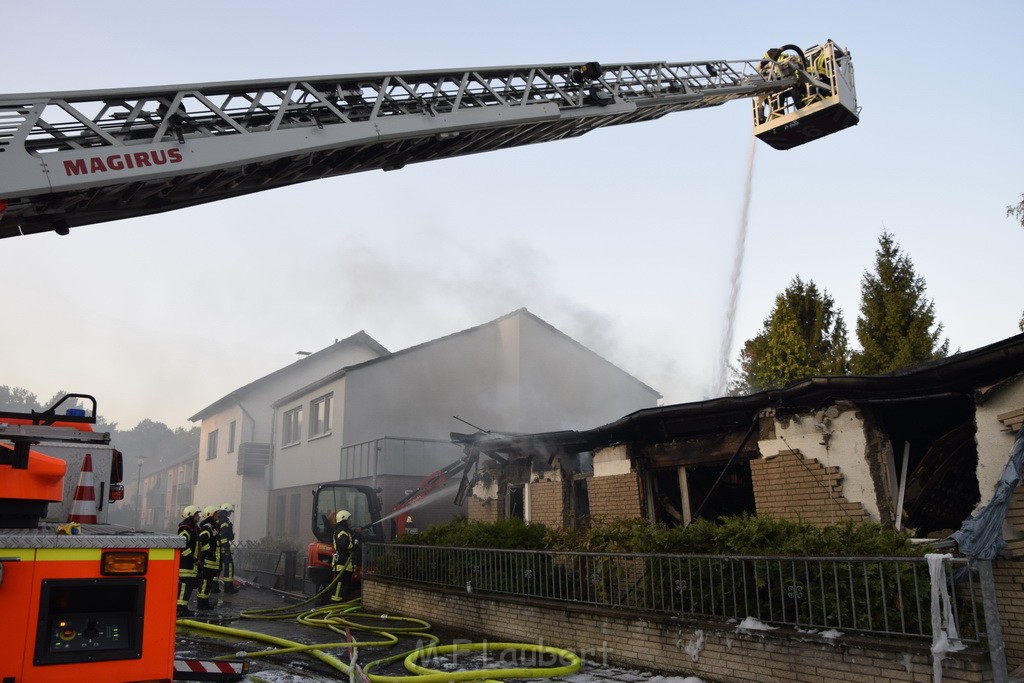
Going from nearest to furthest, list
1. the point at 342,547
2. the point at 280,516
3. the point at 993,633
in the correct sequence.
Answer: the point at 993,633 → the point at 342,547 → the point at 280,516

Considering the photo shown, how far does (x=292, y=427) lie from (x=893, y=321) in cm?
2088

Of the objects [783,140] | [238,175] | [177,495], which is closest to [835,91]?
[783,140]

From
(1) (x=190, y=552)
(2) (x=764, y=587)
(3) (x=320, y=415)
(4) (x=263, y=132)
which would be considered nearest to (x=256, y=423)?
(3) (x=320, y=415)

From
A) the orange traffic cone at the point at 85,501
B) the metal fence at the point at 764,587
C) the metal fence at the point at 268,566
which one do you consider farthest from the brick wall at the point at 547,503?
Answer: the orange traffic cone at the point at 85,501

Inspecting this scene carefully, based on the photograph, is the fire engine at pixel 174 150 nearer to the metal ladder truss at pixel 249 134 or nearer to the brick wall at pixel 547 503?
the metal ladder truss at pixel 249 134

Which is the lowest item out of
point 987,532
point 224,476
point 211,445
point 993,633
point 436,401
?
point 993,633

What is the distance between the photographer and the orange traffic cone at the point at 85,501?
5.03 meters

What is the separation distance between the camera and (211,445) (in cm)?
3831

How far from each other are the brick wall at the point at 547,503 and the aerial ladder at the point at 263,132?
6.67 metres

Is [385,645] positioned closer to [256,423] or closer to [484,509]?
[484,509]

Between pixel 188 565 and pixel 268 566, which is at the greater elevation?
pixel 188 565

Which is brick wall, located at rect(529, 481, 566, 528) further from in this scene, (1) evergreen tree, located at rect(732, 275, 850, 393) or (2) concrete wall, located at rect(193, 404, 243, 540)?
(2) concrete wall, located at rect(193, 404, 243, 540)

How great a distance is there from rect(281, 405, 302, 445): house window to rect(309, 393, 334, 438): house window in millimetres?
1380

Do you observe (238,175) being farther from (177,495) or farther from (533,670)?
(177,495)
